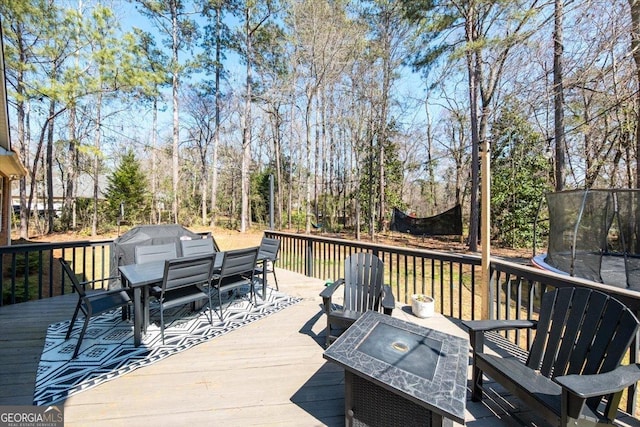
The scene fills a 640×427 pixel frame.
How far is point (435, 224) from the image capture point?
1057 cm

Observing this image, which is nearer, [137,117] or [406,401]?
[406,401]

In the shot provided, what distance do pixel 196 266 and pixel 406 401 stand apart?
2246 millimetres

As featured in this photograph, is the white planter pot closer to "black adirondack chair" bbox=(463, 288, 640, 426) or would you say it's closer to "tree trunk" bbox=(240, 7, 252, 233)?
"black adirondack chair" bbox=(463, 288, 640, 426)

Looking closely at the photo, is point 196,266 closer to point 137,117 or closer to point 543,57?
point 543,57

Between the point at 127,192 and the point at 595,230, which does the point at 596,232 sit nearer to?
the point at 595,230

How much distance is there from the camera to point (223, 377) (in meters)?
2.01

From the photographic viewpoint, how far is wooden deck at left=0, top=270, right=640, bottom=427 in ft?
5.27

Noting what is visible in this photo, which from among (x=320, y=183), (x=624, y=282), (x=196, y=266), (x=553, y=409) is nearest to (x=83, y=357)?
(x=196, y=266)

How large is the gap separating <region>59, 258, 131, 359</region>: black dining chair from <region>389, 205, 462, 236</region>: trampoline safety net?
9.98m

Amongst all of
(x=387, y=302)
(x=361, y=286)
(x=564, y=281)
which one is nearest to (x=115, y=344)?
(x=361, y=286)

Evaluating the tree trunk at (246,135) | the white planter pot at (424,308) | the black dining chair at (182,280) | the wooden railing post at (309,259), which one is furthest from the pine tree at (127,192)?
the white planter pot at (424,308)

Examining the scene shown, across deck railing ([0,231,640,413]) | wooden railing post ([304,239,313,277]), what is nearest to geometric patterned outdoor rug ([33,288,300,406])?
deck railing ([0,231,640,413])

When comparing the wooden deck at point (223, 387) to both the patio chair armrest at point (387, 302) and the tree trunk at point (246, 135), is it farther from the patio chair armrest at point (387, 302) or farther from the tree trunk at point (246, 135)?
the tree trunk at point (246, 135)

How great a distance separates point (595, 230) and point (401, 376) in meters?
5.08
